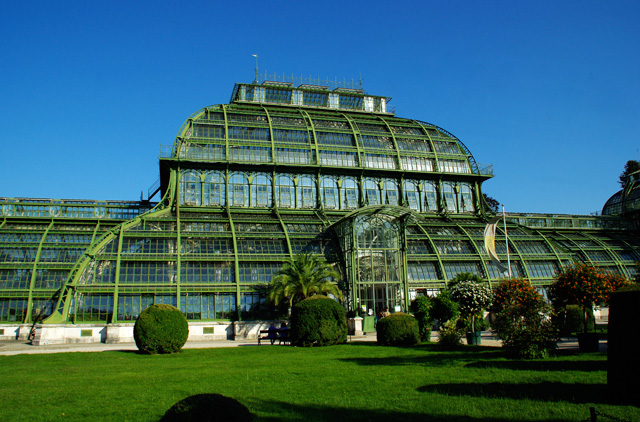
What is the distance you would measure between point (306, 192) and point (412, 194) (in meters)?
12.3

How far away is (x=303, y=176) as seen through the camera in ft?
184

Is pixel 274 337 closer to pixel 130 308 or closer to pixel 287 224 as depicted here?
pixel 130 308

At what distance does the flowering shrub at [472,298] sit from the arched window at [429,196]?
2431cm

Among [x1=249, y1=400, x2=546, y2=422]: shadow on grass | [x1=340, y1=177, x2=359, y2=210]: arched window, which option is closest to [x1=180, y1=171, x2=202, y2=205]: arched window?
[x1=340, y1=177, x2=359, y2=210]: arched window

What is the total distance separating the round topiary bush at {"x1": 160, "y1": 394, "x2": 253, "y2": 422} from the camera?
30.1ft

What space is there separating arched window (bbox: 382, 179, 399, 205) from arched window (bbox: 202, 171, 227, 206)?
1738 cm

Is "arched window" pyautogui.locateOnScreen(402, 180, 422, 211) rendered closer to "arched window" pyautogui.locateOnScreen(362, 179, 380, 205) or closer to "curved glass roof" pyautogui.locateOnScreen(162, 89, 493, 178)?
"curved glass roof" pyautogui.locateOnScreen(162, 89, 493, 178)

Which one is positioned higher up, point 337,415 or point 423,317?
point 423,317

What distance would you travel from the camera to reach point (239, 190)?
178 feet

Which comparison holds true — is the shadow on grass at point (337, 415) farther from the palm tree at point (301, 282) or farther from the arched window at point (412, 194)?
the arched window at point (412, 194)

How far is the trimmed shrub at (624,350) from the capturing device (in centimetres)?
1359

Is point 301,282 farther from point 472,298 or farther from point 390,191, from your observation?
point 390,191

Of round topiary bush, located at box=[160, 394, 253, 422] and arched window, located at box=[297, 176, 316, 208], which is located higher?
arched window, located at box=[297, 176, 316, 208]

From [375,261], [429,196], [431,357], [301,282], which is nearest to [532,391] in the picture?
[431,357]
